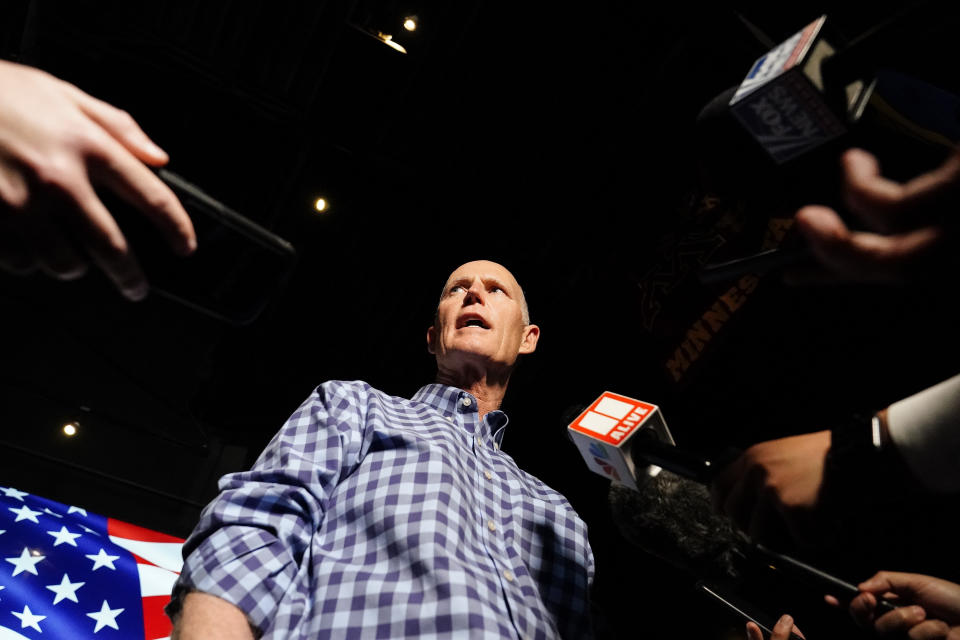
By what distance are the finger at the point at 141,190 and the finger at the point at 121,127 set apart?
0.02 metres

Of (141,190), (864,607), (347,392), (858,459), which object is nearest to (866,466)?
(858,459)

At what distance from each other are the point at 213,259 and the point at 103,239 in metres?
0.30

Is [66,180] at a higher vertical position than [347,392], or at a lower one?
higher

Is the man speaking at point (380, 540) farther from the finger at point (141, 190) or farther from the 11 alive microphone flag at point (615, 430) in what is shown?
the finger at point (141, 190)

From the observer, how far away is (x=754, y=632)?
125 cm

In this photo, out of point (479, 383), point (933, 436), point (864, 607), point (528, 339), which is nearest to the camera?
point (933, 436)

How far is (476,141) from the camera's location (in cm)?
301

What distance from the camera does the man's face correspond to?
1824 mm

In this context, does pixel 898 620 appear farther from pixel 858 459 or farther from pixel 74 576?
pixel 74 576

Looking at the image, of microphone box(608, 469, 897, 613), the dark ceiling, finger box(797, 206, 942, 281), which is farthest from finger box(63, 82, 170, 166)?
the dark ceiling

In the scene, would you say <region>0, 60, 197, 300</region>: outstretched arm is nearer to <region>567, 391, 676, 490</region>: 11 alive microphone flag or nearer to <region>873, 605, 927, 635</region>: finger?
<region>567, 391, 676, 490</region>: 11 alive microphone flag

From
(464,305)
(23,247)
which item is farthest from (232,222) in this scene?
(464,305)

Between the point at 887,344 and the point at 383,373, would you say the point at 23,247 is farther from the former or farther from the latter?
the point at 383,373

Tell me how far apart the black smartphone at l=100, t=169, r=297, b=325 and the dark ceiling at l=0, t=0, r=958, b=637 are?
1693 mm
